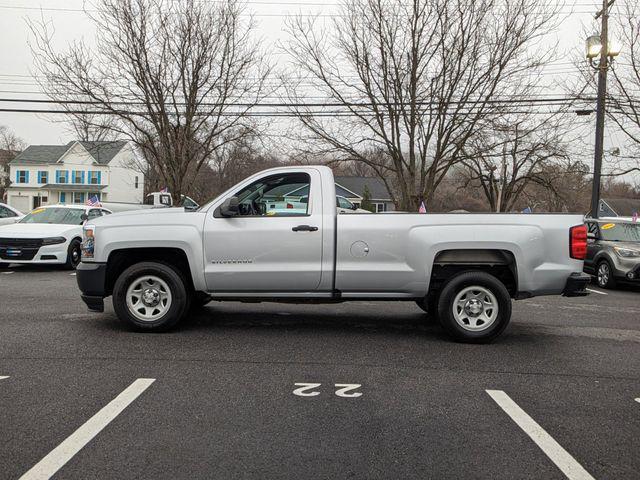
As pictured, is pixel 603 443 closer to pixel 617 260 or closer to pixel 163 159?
pixel 617 260

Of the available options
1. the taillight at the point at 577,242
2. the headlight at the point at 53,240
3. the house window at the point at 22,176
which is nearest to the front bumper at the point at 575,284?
the taillight at the point at 577,242

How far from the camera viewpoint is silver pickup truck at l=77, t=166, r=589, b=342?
5.93 metres

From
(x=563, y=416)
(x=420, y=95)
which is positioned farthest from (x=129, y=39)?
(x=563, y=416)

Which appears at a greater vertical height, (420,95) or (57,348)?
(420,95)

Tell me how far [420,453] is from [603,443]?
1.23 m

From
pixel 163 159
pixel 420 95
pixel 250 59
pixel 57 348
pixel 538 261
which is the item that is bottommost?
pixel 57 348

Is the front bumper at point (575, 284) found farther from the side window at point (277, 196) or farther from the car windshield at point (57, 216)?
the car windshield at point (57, 216)

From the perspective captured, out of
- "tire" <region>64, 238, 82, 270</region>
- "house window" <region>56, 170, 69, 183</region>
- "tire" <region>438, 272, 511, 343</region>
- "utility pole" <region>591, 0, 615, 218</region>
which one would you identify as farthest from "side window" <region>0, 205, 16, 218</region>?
"house window" <region>56, 170, 69, 183</region>

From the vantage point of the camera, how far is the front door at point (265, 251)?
6035mm

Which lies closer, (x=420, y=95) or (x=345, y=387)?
(x=345, y=387)

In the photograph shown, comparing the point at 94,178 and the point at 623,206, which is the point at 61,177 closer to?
the point at 94,178

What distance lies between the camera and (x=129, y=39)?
823 inches

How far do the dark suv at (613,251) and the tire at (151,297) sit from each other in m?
10.3

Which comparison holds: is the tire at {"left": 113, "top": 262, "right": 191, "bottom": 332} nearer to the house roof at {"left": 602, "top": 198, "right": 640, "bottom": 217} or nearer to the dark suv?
the dark suv
